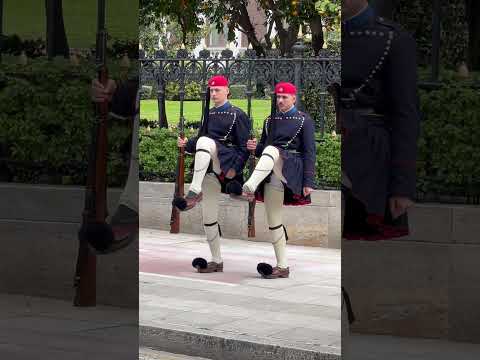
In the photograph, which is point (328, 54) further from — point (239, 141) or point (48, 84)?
point (48, 84)

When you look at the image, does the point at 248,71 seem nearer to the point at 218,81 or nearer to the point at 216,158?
the point at 218,81

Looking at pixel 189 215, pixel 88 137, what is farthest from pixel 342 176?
pixel 88 137

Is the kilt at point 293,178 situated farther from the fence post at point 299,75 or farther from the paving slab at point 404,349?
the paving slab at point 404,349

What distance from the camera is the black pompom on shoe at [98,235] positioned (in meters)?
3.67

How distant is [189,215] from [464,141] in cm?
90

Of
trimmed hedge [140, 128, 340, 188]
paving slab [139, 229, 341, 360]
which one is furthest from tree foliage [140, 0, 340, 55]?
paving slab [139, 229, 341, 360]

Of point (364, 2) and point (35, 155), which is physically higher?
point (364, 2)

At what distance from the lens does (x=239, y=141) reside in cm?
338

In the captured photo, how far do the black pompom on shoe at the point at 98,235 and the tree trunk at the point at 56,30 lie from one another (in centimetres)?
57

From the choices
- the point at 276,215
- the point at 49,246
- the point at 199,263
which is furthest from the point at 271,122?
the point at 49,246

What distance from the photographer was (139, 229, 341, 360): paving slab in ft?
10.5

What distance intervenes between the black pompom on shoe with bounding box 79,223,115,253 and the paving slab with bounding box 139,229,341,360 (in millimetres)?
151

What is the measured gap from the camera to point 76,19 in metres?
3.64

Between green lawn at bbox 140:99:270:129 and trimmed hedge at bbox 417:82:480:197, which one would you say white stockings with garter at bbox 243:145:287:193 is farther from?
trimmed hedge at bbox 417:82:480:197
